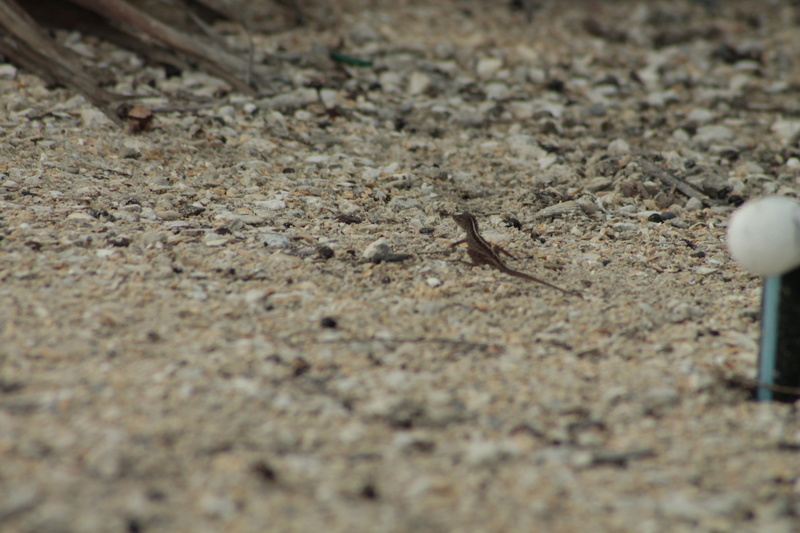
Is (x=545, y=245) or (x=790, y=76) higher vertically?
(x=790, y=76)

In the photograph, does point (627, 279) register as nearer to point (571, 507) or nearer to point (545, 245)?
point (545, 245)

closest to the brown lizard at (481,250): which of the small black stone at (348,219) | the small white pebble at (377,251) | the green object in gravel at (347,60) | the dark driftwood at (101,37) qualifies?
the small white pebble at (377,251)

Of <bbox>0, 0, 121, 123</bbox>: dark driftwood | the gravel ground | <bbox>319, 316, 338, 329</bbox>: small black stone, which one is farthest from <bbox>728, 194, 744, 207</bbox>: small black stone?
<bbox>0, 0, 121, 123</bbox>: dark driftwood

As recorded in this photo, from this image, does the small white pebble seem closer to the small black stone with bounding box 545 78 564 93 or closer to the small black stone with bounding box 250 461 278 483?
the small black stone with bounding box 250 461 278 483

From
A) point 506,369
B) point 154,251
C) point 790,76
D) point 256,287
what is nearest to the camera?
point 506,369

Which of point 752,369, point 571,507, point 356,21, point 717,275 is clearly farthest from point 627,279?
point 356,21

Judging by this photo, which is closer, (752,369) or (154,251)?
(752,369)
